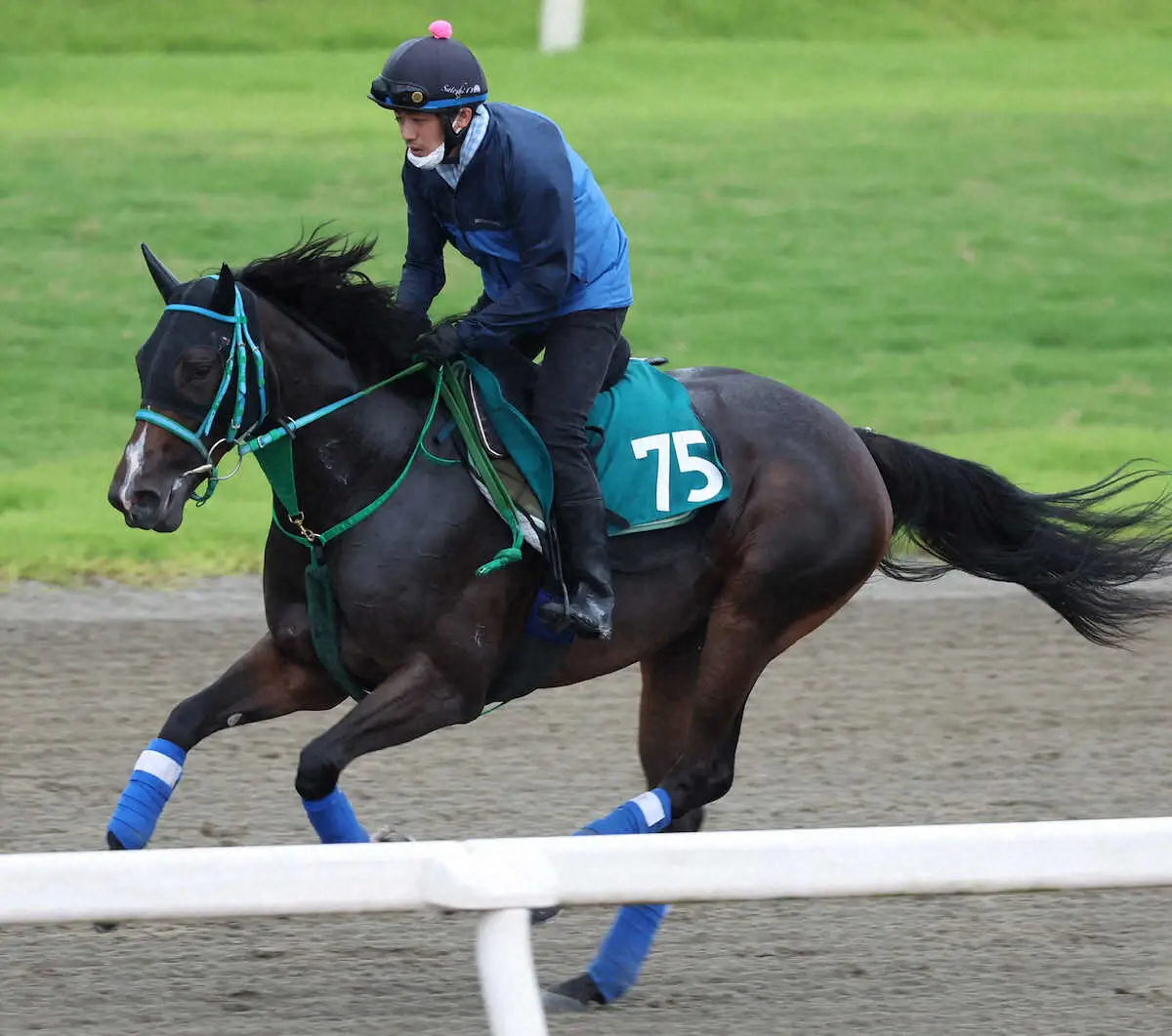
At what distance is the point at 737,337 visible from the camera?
39.9 feet

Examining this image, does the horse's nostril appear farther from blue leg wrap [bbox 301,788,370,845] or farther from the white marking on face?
blue leg wrap [bbox 301,788,370,845]

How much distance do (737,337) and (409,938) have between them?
8.01m

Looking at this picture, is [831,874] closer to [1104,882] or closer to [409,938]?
[1104,882]

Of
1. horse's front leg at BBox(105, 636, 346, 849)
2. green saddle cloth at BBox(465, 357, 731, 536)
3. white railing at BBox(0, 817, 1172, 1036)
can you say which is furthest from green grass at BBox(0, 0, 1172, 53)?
white railing at BBox(0, 817, 1172, 1036)

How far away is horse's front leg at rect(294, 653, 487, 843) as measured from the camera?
161 inches

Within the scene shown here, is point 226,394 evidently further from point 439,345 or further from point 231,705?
point 231,705

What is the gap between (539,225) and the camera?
167 inches

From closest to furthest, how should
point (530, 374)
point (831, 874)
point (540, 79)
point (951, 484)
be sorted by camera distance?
point (831, 874)
point (530, 374)
point (951, 484)
point (540, 79)

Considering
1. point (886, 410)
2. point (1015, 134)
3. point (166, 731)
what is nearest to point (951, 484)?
point (166, 731)

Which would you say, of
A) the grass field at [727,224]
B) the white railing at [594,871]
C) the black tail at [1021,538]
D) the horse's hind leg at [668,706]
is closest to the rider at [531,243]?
the horse's hind leg at [668,706]

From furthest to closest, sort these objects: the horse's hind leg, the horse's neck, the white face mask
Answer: the horse's hind leg
the horse's neck
the white face mask

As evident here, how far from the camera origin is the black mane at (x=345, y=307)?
4367 millimetres

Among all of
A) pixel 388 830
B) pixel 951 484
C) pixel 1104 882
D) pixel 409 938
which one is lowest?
pixel 409 938

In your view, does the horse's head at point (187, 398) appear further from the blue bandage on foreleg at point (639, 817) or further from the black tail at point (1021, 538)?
the black tail at point (1021, 538)
